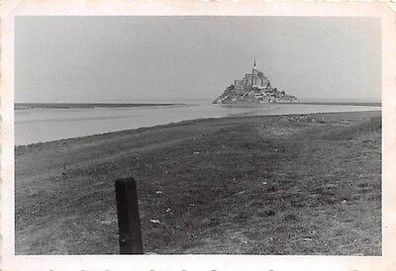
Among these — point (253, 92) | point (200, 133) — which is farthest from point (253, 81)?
point (200, 133)

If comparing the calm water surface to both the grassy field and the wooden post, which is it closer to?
the grassy field

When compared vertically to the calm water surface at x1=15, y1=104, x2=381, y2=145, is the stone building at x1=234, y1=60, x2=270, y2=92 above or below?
above

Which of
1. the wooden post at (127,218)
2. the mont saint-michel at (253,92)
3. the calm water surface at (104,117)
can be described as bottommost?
the wooden post at (127,218)

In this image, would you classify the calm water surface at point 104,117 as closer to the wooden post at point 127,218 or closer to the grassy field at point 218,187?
the grassy field at point 218,187

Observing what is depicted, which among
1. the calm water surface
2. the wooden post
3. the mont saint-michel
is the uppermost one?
the mont saint-michel

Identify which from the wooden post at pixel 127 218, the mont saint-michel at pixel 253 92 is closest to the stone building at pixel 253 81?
the mont saint-michel at pixel 253 92

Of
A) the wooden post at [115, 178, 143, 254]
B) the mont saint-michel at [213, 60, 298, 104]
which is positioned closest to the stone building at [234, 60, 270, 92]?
the mont saint-michel at [213, 60, 298, 104]

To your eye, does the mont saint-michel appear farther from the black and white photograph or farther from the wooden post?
the wooden post

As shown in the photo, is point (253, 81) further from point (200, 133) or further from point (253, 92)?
point (200, 133)
